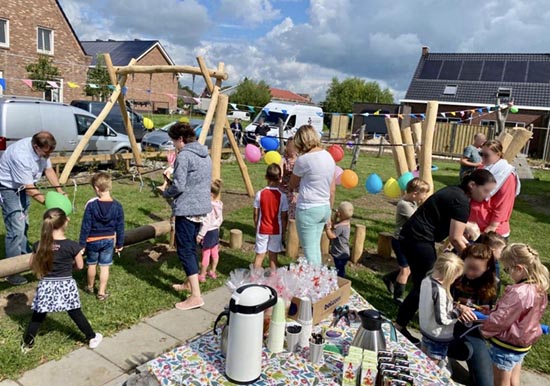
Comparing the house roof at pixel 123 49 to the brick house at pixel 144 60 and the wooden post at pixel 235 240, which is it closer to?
the brick house at pixel 144 60

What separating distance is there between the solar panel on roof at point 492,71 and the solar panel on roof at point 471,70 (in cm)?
41

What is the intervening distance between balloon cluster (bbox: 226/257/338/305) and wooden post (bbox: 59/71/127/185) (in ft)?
22.5

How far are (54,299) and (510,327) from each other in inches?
133

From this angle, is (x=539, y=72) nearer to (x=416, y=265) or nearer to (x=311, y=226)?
(x=416, y=265)

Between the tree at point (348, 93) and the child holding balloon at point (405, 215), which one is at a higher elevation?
the tree at point (348, 93)

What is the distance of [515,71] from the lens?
30.4 metres

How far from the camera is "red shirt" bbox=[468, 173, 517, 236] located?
440cm

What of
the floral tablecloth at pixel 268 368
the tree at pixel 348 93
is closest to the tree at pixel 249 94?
the tree at pixel 348 93

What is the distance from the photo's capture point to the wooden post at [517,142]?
6.00 meters

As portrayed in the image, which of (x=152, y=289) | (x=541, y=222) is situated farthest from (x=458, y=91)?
(x=152, y=289)

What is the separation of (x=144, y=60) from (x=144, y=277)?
3873 centimetres

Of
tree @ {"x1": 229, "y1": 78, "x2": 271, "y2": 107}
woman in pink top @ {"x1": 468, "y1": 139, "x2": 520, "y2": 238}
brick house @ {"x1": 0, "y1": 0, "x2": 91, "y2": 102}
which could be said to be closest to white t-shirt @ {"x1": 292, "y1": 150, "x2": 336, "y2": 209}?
woman in pink top @ {"x1": 468, "y1": 139, "x2": 520, "y2": 238}

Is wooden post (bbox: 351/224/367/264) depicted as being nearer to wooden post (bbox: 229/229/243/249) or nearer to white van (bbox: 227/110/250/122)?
wooden post (bbox: 229/229/243/249)

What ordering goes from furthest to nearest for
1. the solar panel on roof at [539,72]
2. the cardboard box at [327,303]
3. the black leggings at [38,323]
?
the solar panel on roof at [539,72] < the black leggings at [38,323] < the cardboard box at [327,303]
